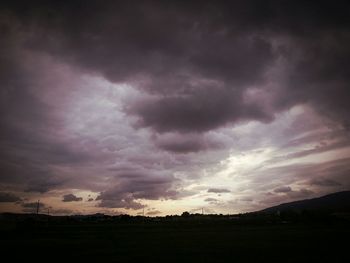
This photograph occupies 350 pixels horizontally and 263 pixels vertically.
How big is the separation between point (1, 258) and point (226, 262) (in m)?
24.7

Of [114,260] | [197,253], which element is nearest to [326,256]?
[197,253]

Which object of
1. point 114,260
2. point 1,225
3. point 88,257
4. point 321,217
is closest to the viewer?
point 114,260

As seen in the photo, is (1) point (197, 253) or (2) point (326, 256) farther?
(1) point (197, 253)

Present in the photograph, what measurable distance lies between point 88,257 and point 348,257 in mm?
27613

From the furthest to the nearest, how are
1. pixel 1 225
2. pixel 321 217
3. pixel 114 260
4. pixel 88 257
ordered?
1. pixel 321 217
2. pixel 1 225
3. pixel 88 257
4. pixel 114 260

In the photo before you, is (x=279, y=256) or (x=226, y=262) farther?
(x=279, y=256)

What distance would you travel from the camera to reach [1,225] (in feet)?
311

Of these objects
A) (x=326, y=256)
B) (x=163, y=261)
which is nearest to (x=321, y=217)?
(x=326, y=256)

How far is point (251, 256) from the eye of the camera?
3341 centimetres

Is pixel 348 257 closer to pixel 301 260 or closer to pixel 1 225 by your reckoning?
pixel 301 260

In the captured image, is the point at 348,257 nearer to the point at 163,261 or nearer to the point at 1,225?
the point at 163,261

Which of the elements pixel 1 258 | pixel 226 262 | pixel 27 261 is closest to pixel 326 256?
pixel 226 262

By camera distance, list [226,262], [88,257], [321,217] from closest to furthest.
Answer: [226,262]
[88,257]
[321,217]

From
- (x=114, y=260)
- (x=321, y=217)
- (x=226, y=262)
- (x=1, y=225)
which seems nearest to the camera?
(x=226, y=262)
